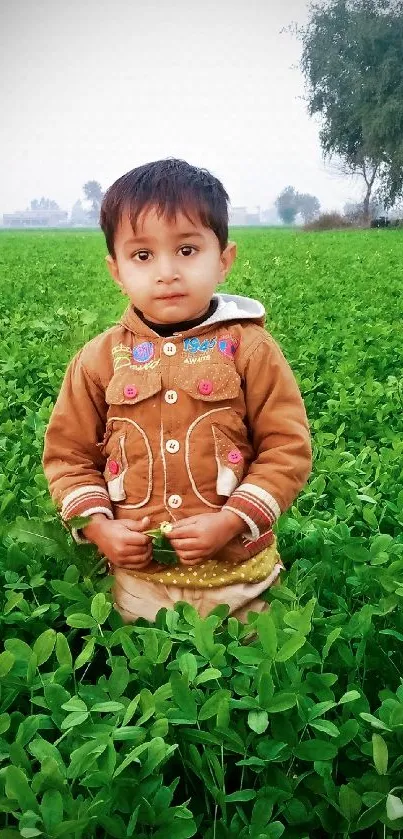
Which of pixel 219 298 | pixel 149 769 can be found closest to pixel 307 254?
pixel 219 298

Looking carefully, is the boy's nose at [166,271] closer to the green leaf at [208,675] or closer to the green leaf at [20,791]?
the green leaf at [208,675]

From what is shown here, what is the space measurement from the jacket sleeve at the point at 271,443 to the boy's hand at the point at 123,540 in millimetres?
237

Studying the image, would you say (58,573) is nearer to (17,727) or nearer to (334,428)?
(17,727)

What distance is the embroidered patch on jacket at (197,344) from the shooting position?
2.27 meters

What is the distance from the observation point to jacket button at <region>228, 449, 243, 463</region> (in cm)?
226

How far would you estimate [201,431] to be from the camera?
2.25m

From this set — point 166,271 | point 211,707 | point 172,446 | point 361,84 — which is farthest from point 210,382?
point 361,84

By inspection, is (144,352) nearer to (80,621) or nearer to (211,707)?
(80,621)

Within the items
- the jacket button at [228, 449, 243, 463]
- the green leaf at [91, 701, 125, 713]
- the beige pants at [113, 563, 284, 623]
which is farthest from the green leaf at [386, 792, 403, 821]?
the jacket button at [228, 449, 243, 463]

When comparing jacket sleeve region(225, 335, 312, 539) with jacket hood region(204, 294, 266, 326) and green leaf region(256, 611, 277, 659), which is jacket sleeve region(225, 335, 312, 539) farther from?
green leaf region(256, 611, 277, 659)

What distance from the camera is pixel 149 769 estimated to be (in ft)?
5.28

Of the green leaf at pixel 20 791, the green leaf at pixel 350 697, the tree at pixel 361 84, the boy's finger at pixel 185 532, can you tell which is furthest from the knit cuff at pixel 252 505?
the tree at pixel 361 84

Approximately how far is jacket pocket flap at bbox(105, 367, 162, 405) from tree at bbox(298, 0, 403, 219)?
1640 inches

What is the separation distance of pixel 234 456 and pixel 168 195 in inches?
26.2
